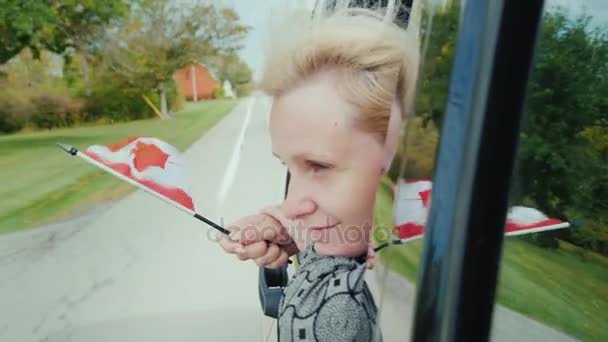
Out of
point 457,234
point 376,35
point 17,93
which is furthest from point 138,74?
point 457,234

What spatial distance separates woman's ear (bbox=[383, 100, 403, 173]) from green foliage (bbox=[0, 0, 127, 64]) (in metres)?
0.77

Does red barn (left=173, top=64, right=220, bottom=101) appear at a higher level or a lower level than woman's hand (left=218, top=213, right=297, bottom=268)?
higher

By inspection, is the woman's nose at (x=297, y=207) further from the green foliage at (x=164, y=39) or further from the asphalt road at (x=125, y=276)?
the green foliage at (x=164, y=39)

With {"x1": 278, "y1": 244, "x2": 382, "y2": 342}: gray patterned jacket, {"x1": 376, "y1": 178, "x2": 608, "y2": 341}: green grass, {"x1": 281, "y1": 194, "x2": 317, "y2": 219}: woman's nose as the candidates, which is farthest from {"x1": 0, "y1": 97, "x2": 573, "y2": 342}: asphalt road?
{"x1": 376, "y1": 178, "x2": 608, "y2": 341}: green grass

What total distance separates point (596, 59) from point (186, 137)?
945 mm

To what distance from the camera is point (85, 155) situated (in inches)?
55.2

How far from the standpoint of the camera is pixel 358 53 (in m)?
1.03

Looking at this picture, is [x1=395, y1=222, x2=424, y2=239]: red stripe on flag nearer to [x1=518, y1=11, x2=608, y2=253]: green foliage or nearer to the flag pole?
[x1=518, y1=11, x2=608, y2=253]: green foliage

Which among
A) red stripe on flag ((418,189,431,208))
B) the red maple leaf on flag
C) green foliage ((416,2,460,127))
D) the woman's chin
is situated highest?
green foliage ((416,2,460,127))

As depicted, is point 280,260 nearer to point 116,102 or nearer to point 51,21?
point 116,102

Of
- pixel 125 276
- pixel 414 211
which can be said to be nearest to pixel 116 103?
pixel 125 276

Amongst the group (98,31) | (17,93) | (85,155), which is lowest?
(85,155)

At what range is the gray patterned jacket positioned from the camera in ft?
3.11

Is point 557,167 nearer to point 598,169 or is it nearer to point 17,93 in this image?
point 598,169
